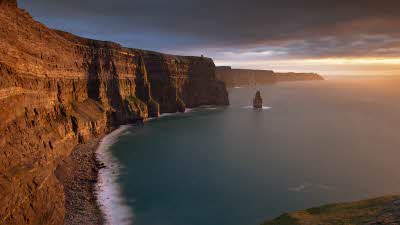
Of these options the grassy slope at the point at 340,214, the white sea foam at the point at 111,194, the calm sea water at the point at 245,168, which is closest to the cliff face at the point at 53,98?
the white sea foam at the point at 111,194

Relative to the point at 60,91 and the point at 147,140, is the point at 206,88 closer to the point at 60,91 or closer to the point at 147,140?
the point at 147,140

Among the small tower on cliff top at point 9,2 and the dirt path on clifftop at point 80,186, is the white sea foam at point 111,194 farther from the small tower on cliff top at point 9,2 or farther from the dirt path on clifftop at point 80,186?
the small tower on cliff top at point 9,2

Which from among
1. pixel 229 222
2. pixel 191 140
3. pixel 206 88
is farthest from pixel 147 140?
pixel 206 88

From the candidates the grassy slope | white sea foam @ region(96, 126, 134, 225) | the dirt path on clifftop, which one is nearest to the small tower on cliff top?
the dirt path on clifftop

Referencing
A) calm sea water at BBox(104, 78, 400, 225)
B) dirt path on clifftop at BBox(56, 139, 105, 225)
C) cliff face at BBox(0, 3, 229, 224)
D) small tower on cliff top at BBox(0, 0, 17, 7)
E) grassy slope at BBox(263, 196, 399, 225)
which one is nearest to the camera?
grassy slope at BBox(263, 196, 399, 225)

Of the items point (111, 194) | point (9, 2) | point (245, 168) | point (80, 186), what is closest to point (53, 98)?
point (9, 2)

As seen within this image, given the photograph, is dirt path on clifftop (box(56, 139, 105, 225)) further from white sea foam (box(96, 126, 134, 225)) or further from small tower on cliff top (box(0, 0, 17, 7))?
small tower on cliff top (box(0, 0, 17, 7))
